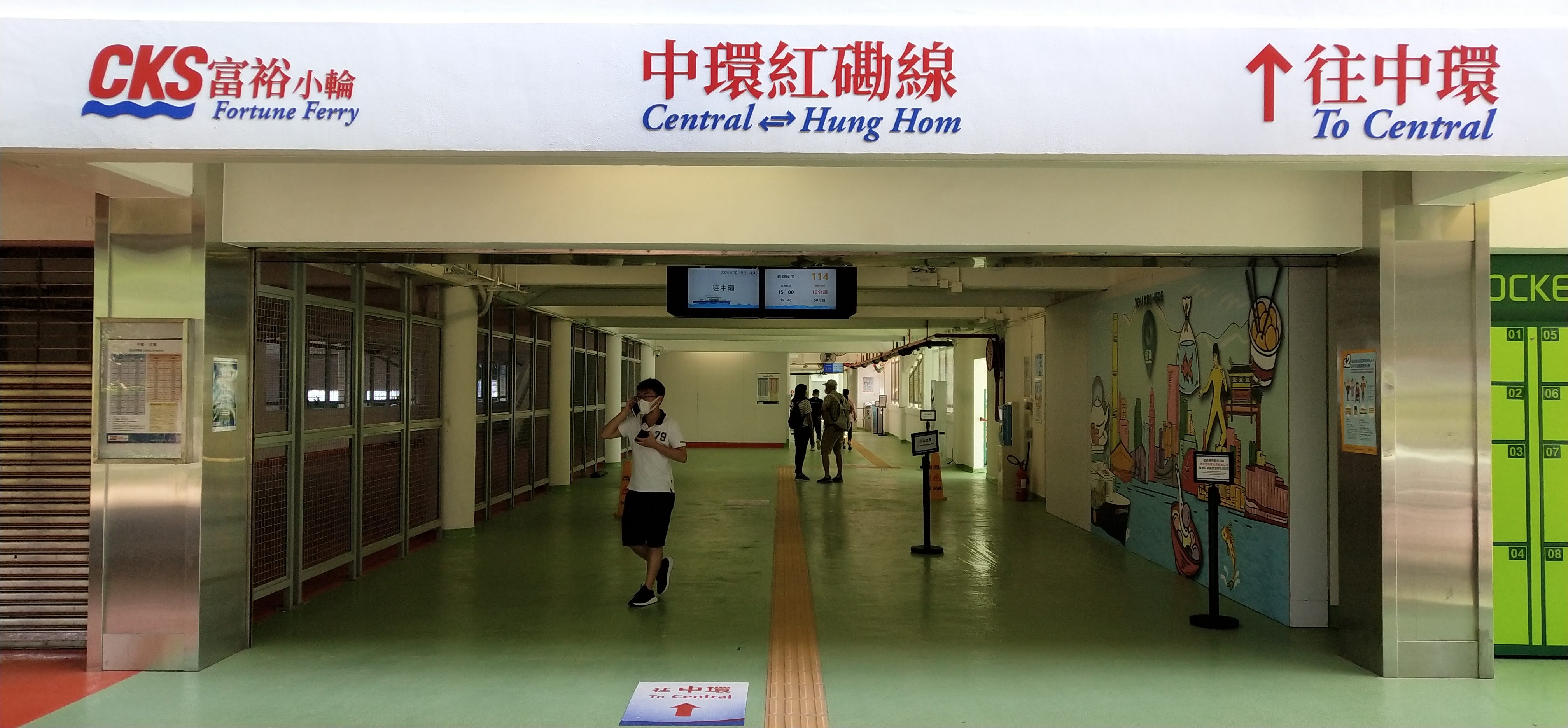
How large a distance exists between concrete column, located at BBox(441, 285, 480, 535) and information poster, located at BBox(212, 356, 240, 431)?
3904 mm

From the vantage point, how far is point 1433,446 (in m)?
4.81

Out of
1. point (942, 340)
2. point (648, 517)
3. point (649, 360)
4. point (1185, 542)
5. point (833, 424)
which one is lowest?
point (1185, 542)

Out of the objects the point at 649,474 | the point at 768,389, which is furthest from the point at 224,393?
the point at 768,389

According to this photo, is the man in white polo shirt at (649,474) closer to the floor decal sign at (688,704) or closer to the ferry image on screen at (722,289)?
the ferry image on screen at (722,289)

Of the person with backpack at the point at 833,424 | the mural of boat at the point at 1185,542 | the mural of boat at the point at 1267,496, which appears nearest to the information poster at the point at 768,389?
the person with backpack at the point at 833,424

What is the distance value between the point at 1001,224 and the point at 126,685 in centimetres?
476

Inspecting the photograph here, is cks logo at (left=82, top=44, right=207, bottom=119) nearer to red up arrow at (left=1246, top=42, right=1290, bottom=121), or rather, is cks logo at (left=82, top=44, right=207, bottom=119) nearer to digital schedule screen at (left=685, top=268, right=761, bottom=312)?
digital schedule screen at (left=685, top=268, right=761, bottom=312)

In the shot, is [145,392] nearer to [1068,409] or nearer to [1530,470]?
[1530,470]

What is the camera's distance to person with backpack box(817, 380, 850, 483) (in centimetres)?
1469

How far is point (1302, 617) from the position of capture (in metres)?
5.88

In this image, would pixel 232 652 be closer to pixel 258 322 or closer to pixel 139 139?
pixel 258 322

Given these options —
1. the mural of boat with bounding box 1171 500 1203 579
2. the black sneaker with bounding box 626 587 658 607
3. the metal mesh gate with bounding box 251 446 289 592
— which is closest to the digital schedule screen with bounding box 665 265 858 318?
the black sneaker with bounding box 626 587 658 607

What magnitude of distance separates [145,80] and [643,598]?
13.1 ft

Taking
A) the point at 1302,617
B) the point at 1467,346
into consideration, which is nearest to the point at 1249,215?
the point at 1467,346
